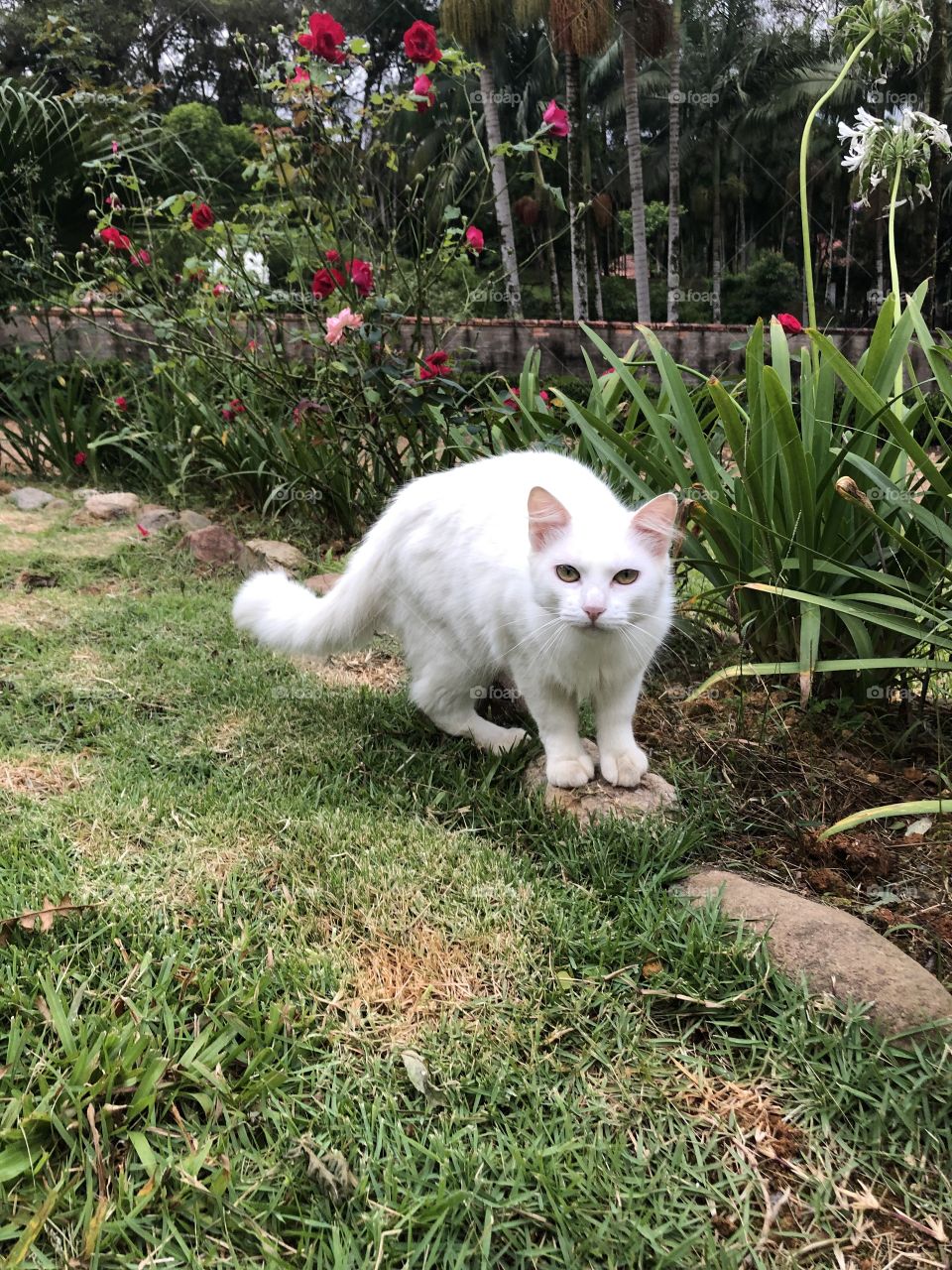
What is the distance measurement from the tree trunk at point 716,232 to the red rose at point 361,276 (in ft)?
60.7

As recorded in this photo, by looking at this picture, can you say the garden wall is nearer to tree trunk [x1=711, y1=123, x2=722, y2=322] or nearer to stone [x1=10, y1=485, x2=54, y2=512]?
stone [x1=10, y1=485, x2=54, y2=512]

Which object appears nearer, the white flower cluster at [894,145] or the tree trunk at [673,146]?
the white flower cluster at [894,145]

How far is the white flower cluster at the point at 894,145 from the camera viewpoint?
257 centimetres

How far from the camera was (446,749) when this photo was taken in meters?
2.40

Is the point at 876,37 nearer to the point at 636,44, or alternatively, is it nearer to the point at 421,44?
the point at 421,44

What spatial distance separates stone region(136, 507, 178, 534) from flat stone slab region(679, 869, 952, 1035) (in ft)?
12.7

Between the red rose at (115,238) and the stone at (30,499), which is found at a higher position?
the red rose at (115,238)

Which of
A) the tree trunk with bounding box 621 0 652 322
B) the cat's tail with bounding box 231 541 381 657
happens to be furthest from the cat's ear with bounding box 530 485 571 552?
the tree trunk with bounding box 621 0 652 322

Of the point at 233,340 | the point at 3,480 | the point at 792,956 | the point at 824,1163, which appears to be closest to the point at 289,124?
the point at 233,340

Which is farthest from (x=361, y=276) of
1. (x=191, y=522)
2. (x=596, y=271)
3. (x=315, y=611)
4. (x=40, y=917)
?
(x=596, y=271)

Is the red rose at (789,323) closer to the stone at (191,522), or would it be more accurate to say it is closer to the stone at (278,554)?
the stone at (278,554)

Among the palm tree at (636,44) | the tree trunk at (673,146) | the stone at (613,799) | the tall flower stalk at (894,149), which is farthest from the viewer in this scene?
the tree trunk at (673,146)

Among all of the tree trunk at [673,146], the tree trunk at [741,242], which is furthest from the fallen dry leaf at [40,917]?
the tree trunk at [741,242]

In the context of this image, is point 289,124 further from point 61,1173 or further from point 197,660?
point 61,1173
